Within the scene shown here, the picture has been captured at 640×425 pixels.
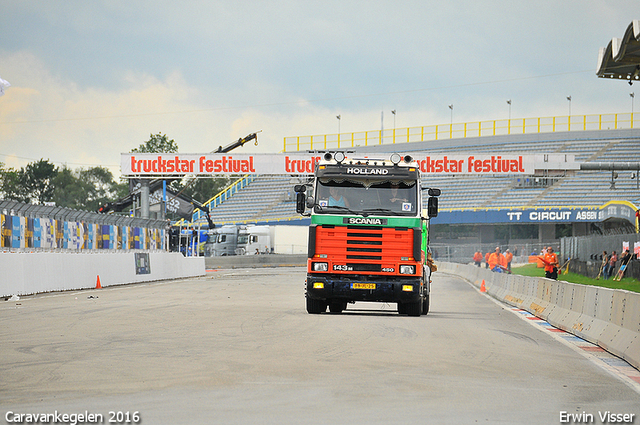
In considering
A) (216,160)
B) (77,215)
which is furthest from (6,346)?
(216,160)

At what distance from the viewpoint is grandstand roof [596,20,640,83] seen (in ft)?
60.8

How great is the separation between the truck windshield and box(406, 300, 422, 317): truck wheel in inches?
78.3

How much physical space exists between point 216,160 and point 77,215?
1940cm

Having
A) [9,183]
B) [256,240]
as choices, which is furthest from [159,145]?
[256,240]

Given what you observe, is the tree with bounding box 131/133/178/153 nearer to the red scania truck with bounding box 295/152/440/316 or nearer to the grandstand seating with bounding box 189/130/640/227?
the grandstand seating with bounding box 189/130/640/227

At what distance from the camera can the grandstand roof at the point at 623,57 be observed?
18517 mm

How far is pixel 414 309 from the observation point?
57.2 ft

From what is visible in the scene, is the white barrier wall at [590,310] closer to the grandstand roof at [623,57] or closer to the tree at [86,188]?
the grandstand roof at [623,57]

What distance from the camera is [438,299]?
26062 mm

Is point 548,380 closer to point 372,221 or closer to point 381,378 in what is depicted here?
point 381,378

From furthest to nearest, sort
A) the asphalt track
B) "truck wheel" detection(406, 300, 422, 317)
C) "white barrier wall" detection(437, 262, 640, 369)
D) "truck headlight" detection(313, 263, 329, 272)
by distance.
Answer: "truck wheel" detection(406, 300, 422, 317) < "truck headlight" detection(313, 263, 329, 272) < "white barrier wall" detection(437, 262, 640, 369) < the asphalt track

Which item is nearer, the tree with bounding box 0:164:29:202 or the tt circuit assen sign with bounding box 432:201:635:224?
the tt circuit assen sign with bounding box 432:201:635:224

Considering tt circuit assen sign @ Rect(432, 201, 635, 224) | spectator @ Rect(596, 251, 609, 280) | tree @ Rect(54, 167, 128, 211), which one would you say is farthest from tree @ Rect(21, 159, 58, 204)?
spectator @ Rect(596, 251, 609, 280)

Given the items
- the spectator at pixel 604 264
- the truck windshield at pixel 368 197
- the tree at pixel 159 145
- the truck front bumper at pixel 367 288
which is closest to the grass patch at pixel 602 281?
the spectator at pixel 604 264
